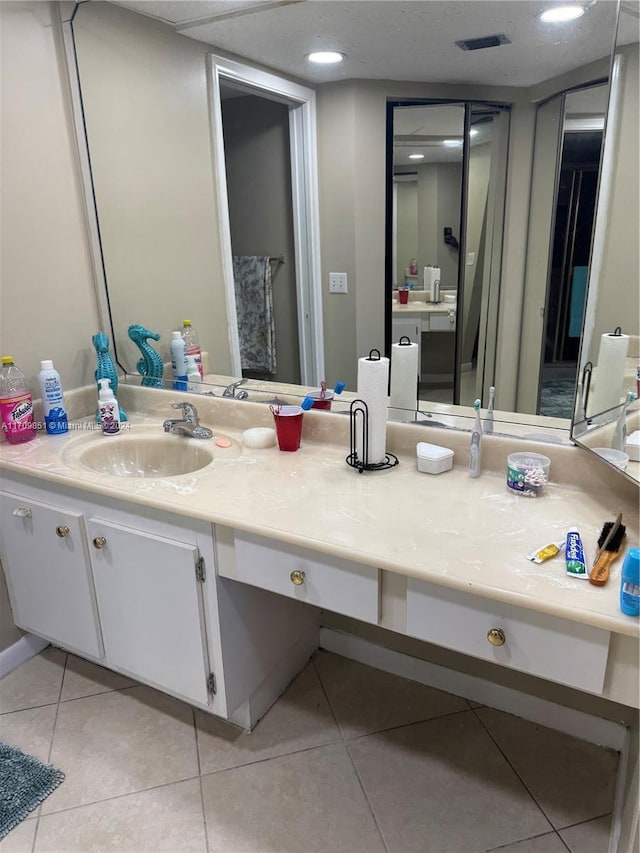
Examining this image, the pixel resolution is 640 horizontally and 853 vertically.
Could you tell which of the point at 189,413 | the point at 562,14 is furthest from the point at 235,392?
the point at 562,14

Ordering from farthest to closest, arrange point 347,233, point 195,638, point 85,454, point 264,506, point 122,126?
point 122,126
point 85,454
point 347,233
point 195,638
point 264,506

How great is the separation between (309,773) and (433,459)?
939 millimetres

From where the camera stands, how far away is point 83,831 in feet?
4.90

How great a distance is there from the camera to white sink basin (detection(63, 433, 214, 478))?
1.85 metres

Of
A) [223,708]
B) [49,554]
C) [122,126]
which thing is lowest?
[223,708]

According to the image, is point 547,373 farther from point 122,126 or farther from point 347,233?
point 122,126

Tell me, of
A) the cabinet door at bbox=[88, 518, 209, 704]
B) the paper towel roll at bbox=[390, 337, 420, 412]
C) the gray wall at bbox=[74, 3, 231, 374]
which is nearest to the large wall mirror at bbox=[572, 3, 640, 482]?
the paper towel roll at bbox=[390, 337, 420, 412]

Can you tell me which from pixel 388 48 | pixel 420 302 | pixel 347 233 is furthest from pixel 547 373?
pixel 388 48

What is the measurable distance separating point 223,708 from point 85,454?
839 millimetres

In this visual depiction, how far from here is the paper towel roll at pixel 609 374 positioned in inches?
52.3

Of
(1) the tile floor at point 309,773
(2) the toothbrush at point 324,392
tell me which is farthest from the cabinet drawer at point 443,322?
(1) the tile floor at point 309,773

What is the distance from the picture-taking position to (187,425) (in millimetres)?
1887

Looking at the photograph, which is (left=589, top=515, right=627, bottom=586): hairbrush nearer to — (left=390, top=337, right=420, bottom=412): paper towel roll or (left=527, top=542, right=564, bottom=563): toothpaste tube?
(left=527, top=542, right=564, bottom=563): toothpaste tube

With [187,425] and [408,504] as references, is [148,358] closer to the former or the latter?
[187,425]
